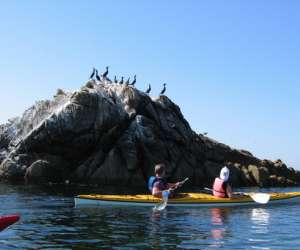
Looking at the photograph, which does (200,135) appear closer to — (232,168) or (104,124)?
(232,168)

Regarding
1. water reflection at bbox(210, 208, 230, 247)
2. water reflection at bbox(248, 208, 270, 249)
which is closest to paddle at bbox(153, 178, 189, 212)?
water reflection at bbox(210, 208, 230, 247)

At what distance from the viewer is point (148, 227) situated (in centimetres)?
1730

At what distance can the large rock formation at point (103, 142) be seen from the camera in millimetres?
42375

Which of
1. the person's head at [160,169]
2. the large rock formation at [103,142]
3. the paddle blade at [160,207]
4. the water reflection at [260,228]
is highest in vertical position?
the large rock formation at [103,142]

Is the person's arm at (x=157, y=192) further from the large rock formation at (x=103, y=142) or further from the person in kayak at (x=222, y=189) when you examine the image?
the large rock formation at (x=103, y=142)

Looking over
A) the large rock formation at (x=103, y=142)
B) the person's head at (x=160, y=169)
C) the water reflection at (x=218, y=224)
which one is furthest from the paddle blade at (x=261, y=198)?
the large rock formation at (x=103, y=142)

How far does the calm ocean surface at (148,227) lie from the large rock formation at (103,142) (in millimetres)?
17977

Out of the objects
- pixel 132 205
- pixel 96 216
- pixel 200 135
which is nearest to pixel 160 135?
→ pixel 200 135

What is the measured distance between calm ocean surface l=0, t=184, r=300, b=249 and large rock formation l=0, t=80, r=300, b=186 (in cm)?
1798

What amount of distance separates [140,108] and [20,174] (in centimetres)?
1243

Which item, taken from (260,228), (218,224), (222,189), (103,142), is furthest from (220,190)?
(103,142)

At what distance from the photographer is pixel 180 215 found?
2053cm

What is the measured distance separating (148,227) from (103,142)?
90.0 feet

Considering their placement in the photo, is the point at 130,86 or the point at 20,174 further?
the point at 130,86
